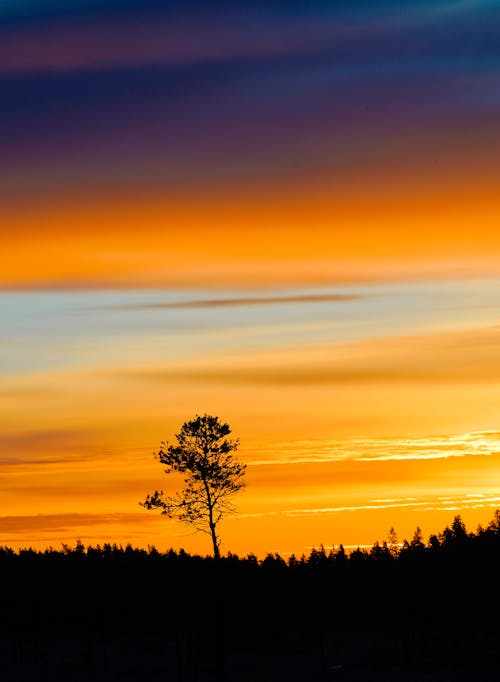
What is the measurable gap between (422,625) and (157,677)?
39555 millimetres

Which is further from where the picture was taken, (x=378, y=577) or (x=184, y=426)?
(x=378, y=577)

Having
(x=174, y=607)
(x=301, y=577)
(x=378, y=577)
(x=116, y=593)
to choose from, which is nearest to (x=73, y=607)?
(x=116, y=593)

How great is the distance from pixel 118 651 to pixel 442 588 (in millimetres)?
49586

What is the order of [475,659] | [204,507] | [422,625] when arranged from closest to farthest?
1. [204,507]
2. [475,659]
3. [422,625]

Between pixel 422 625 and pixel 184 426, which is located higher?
pixel 184 426

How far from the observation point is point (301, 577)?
18312cm

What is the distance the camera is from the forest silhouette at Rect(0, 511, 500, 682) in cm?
13675

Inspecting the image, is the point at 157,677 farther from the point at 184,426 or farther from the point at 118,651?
the point at 184,426

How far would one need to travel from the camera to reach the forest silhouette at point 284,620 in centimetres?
13675

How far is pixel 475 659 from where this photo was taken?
129000 millimetres

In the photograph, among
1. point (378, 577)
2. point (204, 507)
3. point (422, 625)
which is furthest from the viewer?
point (378, 577)

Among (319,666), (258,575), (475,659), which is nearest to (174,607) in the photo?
(258,575)

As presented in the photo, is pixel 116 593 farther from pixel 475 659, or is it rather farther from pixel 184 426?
pixel 184 426

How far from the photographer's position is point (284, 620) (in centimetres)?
16588
